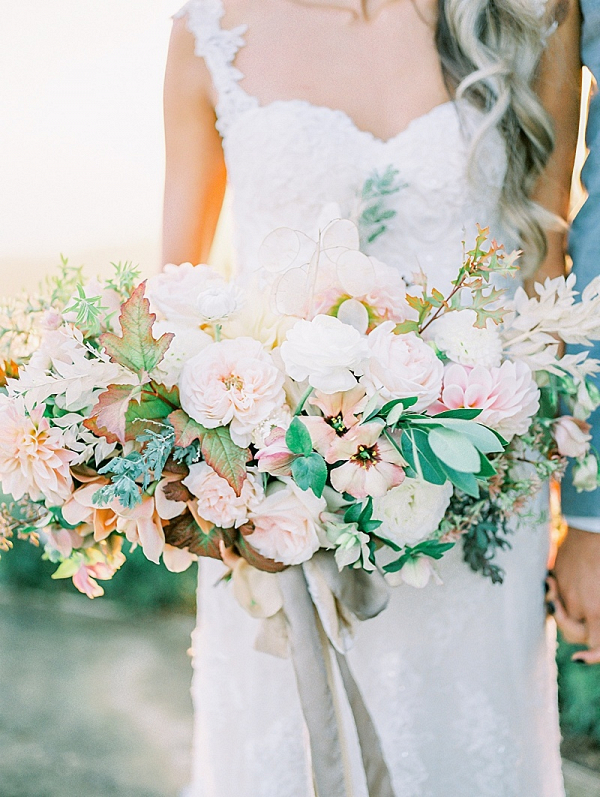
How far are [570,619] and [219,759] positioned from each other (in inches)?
23.7

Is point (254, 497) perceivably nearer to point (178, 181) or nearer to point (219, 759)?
point (219, 759)

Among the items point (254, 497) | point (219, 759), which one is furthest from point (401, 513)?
point (219, 759)

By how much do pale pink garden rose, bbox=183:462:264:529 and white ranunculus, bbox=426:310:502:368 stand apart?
26 cm

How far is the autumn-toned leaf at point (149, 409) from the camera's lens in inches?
30.9

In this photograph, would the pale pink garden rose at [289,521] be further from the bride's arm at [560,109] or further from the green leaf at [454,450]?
the bride's arm at [560,109]

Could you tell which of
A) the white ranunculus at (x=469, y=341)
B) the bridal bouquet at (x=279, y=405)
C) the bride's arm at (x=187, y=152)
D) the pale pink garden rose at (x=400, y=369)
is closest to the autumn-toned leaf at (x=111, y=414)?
the bridal bouquet at (x=279, y=405)

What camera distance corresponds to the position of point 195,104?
4.31ft

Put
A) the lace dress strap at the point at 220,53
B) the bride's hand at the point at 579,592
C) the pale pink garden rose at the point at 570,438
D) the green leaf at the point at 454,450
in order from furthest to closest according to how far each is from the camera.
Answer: the lace dress strap at the point at 220,53, the bride's hand at the point at 579,592, the pale pink garden rose at the point at 570,438, the green leaf at the point at 454,450

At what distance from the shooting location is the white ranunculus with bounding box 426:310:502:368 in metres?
0.84

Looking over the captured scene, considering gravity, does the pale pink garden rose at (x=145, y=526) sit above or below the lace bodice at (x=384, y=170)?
below

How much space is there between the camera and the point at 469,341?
84cm

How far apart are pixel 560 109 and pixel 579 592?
75 centimetres

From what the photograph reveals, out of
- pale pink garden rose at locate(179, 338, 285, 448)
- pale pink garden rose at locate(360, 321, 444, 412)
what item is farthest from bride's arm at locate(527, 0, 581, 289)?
pale pink garden rose at locate(179, 338, 285, 448)

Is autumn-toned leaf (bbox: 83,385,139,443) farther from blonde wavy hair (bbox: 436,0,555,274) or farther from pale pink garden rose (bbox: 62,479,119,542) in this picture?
blonde wavy hair (bbox: 436,0,555,274)
